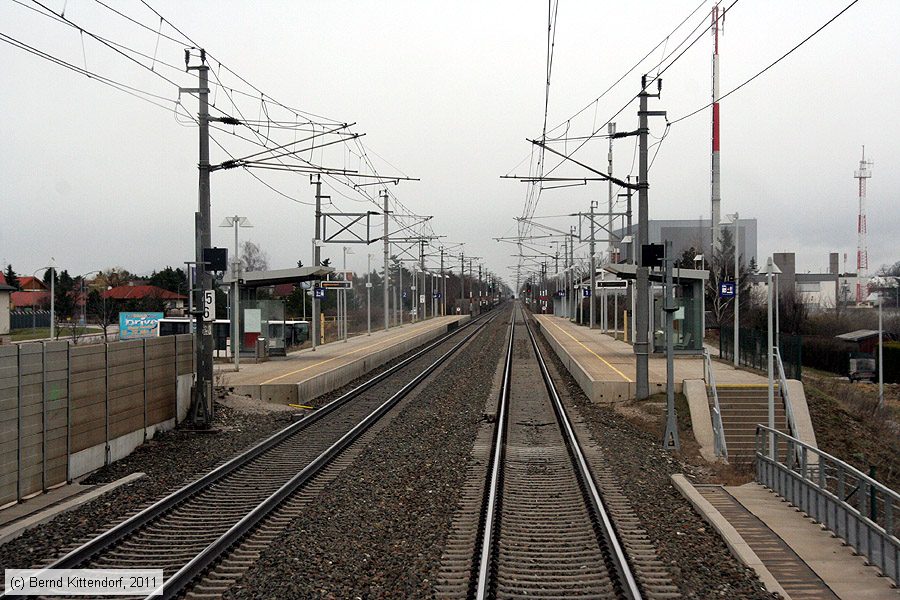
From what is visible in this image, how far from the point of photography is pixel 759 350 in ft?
82.2

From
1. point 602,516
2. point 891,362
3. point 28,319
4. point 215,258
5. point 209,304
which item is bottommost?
point 891,362

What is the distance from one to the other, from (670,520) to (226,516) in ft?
17.0

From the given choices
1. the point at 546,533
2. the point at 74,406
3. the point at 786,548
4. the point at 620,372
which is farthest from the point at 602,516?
the point at 620,372

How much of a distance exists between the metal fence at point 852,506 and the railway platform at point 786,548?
0.36 feet

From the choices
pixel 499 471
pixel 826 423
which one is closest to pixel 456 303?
pixel 826 423

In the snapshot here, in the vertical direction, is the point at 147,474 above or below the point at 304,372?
below

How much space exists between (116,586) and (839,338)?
40431 mm

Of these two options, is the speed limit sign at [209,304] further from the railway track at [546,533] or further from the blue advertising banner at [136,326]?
the blue advertising banner at [136,326]

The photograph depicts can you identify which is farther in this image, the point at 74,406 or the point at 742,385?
the point at 742,385

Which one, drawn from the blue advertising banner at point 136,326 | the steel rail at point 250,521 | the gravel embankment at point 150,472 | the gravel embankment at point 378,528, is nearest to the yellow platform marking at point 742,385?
the gravel embankment at point 378,528

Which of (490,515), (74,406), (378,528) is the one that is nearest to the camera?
(378,528)

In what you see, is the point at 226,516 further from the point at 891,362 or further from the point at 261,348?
the point at 891,362

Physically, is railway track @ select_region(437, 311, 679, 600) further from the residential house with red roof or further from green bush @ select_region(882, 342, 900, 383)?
the residential house with red roof

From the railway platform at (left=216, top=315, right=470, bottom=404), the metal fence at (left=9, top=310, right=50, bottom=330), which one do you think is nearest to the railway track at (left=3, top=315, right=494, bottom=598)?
the railway platform at (left=216, top=315, right=470, bottom=404)
